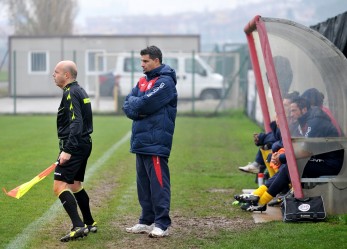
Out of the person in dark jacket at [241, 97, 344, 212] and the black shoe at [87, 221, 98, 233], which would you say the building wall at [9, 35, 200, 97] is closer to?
the person in dark jacket at [241, 97, 344, 212]

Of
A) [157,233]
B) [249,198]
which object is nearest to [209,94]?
[249,198]

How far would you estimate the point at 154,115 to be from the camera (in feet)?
27.6

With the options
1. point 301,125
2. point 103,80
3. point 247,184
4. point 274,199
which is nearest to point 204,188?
point 247,184

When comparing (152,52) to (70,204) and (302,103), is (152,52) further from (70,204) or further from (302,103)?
(302,103)

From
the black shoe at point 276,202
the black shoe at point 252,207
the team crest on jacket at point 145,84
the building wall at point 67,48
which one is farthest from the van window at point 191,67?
the team crest on jacket at point 145,84

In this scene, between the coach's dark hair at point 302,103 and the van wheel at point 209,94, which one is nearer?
the coach's dark hair at point 302,103

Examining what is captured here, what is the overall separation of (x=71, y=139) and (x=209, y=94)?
2343 centimetres

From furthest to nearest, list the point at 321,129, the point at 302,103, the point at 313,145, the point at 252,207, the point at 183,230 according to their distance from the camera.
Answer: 1. the point at 252,207
2. the point at 302,103
3. the point at 321,129
4. the point at 313,145
5. the point at 183,230

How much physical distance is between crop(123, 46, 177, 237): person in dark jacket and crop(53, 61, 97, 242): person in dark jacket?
450 millimetres

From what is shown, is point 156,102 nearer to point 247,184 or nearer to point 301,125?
point 301,125

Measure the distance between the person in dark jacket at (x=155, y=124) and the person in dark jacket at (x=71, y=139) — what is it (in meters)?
0.45

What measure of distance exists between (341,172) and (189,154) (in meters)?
7.51

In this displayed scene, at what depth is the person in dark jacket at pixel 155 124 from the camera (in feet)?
27.4

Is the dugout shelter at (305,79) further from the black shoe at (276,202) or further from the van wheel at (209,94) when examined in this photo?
the van wheel at (209,94)
